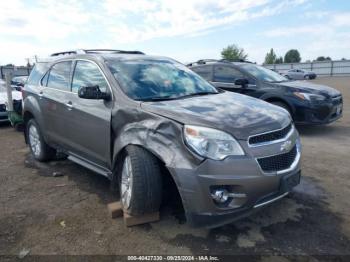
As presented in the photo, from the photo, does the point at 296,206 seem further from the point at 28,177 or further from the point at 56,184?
the point at 28,177

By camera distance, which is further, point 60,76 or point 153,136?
point 60,76

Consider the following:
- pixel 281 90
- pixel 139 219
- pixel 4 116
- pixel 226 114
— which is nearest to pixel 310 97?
pixel 281 90

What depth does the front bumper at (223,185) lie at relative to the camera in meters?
2.87

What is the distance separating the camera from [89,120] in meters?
4.09

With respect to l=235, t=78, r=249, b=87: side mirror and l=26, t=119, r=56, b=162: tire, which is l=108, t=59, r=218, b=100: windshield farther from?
l=235, t=78, r=249, b=87: side mirror

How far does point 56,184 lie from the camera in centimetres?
474

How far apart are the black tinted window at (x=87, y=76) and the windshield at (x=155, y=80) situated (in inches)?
7.4

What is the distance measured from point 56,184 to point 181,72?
7.62 feet

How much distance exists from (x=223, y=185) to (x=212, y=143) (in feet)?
1.21

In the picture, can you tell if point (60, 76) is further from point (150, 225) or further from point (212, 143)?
point (212, 143)

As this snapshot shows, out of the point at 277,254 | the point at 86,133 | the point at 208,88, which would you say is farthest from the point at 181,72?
the point at 277,254

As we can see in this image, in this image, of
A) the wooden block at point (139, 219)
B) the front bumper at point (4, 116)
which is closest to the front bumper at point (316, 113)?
the wooden block at point (139, 219)

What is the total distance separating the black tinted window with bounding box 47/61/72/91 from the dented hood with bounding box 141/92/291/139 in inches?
72.1

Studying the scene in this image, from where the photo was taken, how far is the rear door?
12.7 feet
